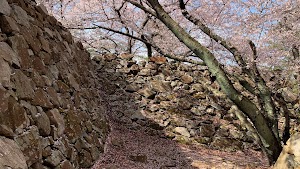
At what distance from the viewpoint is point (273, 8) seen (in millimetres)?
7582

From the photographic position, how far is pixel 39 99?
14.0 feet

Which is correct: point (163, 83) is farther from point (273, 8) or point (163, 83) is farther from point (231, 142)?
point (273, 8)

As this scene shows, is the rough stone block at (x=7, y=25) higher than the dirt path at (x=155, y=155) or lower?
higher

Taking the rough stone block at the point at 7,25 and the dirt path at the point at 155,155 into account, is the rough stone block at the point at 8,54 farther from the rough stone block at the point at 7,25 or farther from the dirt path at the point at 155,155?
the dirt path at the point at 155,155

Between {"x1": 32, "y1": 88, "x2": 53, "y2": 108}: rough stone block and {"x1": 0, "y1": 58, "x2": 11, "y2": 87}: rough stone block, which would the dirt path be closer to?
{"x1": 32, "y1": 88, "x2": 53, "y2": 108}: rough stone block

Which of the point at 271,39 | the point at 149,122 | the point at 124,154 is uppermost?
the point at 271,39

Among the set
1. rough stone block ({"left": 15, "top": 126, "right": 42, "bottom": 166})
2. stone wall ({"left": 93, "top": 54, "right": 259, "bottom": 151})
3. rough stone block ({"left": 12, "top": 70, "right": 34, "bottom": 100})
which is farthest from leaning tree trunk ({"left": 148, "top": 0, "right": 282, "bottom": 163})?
stone wall ({"left": 93, "top": 54, "right": 259, "bottom": 151})

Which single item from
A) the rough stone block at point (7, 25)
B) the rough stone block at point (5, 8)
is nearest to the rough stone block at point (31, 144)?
the rough stone block at point (7, 25)

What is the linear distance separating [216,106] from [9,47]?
7875 mm

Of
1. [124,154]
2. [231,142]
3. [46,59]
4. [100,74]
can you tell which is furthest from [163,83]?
[46,59]

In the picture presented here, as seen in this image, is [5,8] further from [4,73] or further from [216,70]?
[216,70]

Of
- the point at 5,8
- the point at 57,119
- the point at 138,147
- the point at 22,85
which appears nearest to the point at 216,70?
the point at 57,119

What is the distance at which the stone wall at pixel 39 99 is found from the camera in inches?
132

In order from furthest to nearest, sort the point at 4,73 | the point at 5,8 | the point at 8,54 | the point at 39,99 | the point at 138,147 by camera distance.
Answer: the point at 138,147
the point at 39,99
the point at 5,8
the point at 8,54
the point at 4,73
